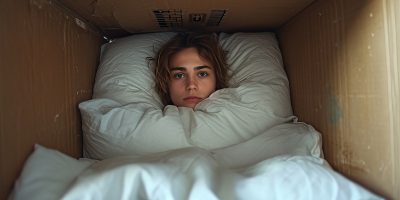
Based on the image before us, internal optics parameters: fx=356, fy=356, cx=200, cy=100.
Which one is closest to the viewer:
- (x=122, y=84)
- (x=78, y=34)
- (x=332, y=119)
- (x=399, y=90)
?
(x=399, y=90)

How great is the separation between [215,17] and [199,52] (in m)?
0.15

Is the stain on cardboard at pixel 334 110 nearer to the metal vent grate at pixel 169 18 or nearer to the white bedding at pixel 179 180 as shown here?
the white bedding at pixel 179 180

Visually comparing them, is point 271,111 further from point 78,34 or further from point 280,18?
point 78,34

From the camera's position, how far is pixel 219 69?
1000 millimetres

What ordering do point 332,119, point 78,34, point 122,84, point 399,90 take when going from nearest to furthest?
point 399,90
point 332,119
point 78,34
point 122,84

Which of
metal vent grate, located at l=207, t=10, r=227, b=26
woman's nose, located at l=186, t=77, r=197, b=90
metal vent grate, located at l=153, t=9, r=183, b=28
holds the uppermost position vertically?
metal vent grate, located at l=153, t=9, r=183, b=28

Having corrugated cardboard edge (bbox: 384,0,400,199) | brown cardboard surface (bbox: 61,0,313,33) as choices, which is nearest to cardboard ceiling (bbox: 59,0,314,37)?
brown cardboard surface (bbox: 61,0,313,33)

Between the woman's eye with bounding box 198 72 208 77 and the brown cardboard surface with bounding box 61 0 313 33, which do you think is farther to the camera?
the woman's eye with bounding box 198 72 208 77

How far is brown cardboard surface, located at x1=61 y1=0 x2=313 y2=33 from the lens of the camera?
734 mm

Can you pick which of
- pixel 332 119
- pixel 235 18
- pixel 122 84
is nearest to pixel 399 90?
pixel 332 119

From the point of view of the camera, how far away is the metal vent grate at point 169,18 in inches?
31.5

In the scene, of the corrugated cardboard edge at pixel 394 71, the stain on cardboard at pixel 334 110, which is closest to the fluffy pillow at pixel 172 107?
the stain on cardboard at pixel 334 110

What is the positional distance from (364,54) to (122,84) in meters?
0.58

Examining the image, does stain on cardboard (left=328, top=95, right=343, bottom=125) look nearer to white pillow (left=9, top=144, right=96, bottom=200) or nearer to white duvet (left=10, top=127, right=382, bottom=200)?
white duvet (left=10, top=127, right=382, bottom=200)
